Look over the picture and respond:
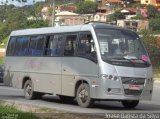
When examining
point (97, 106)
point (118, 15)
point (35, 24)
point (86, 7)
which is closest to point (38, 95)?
point (97, 106)

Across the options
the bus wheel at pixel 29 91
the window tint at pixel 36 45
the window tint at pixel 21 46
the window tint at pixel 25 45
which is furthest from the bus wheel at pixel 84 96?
the window tint at pixel 21 46

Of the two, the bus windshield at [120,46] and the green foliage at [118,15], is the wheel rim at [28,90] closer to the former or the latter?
the bus windshield at [120,46]

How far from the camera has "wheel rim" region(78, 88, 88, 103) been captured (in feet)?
57.2

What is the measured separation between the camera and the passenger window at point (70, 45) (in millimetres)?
18391

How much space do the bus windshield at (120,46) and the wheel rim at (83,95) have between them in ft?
4.34

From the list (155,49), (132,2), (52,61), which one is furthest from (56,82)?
(132,2)

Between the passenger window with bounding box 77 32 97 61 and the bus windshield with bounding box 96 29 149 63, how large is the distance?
30cm

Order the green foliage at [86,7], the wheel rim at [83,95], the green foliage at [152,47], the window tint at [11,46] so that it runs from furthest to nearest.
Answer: the green foliage at [86,7] → the green foliage at [152,47] → the window tint at [11,46] → the wheel rim at [83,95]

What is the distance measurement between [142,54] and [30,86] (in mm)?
5627

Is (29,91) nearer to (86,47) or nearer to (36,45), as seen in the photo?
(36,45)

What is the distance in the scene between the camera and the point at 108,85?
16656mm

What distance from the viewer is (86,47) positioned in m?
17.7

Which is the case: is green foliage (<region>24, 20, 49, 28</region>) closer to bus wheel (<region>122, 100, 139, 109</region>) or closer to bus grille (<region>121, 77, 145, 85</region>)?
bus wheel (<region>122, 100, 139, 109</region>)

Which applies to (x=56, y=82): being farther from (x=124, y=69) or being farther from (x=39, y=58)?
(x=124, y=69)
